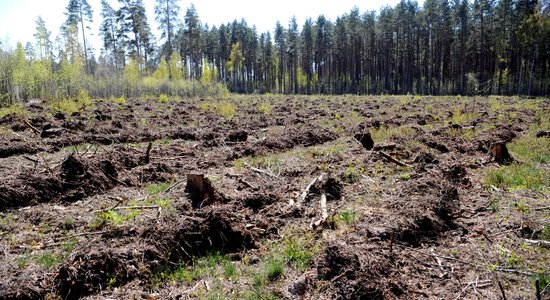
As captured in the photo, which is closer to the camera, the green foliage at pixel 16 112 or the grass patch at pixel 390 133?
the grass patch at pixel 390 133

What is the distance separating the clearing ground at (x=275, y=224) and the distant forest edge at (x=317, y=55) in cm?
2457

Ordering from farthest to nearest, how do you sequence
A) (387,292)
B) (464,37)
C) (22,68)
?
(464,37) → (22,68) → (387,292)

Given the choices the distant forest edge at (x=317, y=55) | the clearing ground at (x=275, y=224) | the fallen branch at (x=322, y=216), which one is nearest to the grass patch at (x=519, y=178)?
the clearing ground at (x=275, y=224)

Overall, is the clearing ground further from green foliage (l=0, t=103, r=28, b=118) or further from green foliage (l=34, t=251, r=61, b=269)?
green foliage (l=0, t=103, r=28, b=118)

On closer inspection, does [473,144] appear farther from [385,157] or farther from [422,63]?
[422,63]

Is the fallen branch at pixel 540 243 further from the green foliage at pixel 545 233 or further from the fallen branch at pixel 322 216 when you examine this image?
the fallen branch at pixel 322 216

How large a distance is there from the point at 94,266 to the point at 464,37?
199ft

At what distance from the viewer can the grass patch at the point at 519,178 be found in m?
6.30

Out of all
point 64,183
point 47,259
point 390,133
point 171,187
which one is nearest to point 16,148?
point 64,183

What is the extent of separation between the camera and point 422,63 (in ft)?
191

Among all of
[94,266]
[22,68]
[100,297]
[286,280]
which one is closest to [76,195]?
[94,266]

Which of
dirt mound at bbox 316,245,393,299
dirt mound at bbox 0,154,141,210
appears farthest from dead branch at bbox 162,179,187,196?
dirt mound at bbox 316,245,393,299

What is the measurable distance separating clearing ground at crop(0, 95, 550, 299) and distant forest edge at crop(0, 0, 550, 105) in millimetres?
24568

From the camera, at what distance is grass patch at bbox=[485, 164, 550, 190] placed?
6.30 metres
